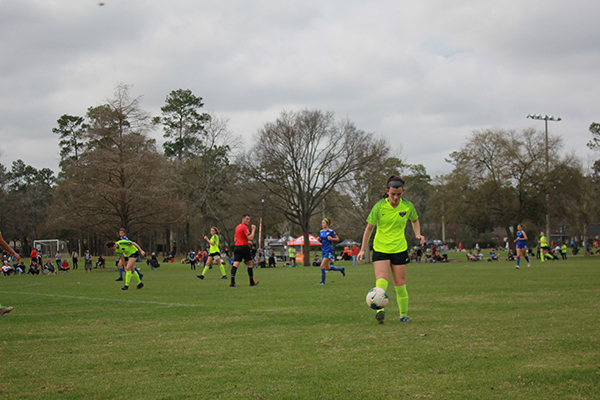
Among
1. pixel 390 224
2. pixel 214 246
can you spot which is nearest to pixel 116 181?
pixel 214 246

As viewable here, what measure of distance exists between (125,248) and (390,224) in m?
10.1

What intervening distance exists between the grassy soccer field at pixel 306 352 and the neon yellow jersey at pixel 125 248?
5.08 meters

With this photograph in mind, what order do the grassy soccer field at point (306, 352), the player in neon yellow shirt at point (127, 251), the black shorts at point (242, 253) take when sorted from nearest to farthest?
the grassy soccer field at point (306, 352), the player in neon yellow shirt at point (127, 251), the black shorts at point (242, 253)

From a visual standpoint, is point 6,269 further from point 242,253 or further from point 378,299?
point 378,299

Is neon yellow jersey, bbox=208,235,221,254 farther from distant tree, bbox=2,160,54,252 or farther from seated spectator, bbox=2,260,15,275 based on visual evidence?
distant tree, bbox=2,160,54,252

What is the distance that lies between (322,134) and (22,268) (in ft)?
76.9

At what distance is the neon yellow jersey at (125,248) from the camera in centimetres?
1538

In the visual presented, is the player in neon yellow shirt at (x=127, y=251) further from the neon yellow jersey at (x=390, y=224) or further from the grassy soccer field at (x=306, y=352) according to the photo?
the neon yellow jersey at (x=390, y=224)

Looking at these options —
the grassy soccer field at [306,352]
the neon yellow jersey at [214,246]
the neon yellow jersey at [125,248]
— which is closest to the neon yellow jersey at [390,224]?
the grassy soccer field at [306,352]

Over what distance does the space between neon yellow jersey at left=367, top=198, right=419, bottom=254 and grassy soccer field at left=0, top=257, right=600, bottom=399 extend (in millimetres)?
1153

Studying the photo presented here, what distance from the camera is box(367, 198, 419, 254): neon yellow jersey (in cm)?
776

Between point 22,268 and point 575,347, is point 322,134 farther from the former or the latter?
point 575,347

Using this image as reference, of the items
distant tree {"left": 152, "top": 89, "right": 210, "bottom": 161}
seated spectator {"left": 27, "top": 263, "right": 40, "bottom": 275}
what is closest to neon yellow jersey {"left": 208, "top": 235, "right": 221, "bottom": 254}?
seated spectator {"left": 27, "top": 263, "right": 40, "bottom": 275}

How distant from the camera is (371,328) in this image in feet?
23.8
